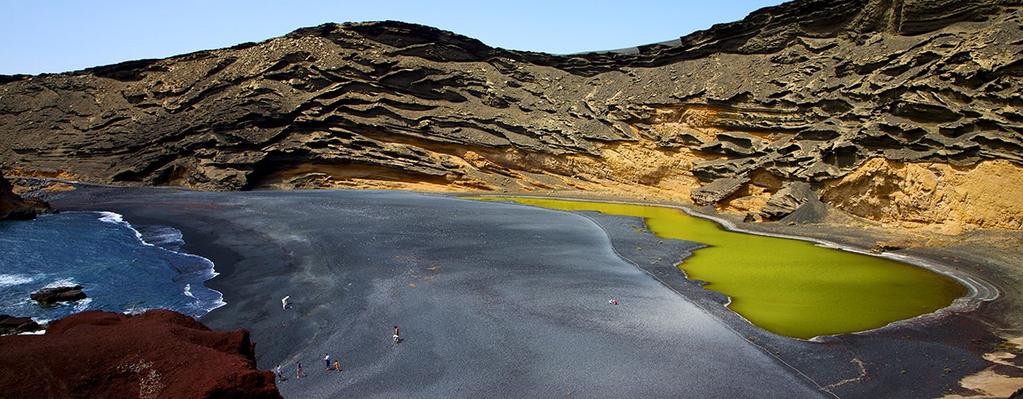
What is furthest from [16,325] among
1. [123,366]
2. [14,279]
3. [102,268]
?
[123,366]

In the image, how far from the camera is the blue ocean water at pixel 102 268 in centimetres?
1641

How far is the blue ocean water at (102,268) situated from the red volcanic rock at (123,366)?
11401 mm

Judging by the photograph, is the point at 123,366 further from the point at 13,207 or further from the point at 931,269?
the point at 13,207

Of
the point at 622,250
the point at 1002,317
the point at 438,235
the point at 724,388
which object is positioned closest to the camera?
the point at 724,388

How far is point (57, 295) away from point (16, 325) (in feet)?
13.8

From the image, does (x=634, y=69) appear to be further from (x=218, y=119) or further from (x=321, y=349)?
(x=321, y=349)

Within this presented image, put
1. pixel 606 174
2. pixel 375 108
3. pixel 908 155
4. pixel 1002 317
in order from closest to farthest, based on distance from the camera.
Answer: pixel 1002 317
pixel 908 155
pixel 606 174
pixel 375 108

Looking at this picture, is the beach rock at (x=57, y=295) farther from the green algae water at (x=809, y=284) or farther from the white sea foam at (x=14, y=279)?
the green algae water at (x=809, y=284)

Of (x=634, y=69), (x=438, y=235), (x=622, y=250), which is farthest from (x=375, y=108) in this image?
(x=622, y=250)

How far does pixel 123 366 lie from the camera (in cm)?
466

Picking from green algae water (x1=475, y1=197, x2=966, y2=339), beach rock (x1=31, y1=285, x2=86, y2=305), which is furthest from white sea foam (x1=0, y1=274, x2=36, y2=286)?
green algae water (x1=475, y1=197, x2=966, y2=339)

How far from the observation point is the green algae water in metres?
15.1

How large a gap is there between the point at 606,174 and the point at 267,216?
26.0 meters

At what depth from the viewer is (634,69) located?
169 feet
